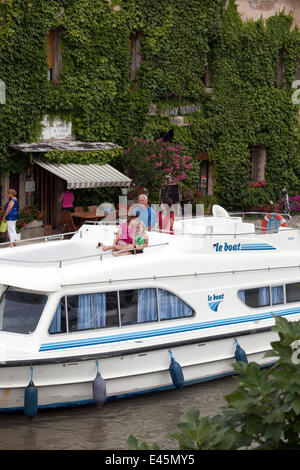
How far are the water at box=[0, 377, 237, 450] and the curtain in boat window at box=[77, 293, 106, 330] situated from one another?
1.17 meters

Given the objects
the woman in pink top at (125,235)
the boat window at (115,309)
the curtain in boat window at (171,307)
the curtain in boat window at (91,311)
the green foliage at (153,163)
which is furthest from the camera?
the green foliage at (153,163)

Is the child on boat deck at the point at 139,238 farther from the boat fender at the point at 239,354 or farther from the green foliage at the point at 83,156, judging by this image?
the green foliage at the point at 83,156

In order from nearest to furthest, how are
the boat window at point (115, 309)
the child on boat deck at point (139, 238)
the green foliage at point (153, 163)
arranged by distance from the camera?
1. the boat window at point (115, 309)
2. the child on boat deck at point (139, 238)
3. the green foliage at point (153, 163)

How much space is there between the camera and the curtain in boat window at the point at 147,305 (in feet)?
33.4

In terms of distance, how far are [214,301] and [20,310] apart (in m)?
3.03

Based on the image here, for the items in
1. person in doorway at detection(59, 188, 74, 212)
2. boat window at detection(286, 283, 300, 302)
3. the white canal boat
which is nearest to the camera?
the white canal boat

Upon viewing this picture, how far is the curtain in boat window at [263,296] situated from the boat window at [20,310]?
3.71 m

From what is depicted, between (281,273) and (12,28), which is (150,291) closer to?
(281,273)

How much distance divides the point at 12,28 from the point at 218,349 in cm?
1107

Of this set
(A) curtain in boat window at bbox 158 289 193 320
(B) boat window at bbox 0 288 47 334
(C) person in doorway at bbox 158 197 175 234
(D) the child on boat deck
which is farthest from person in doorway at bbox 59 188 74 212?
(B) boat window at bbox 0 288 47 334

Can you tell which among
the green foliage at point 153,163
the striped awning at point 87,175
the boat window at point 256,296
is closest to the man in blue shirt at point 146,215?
the boat window at point 256,296

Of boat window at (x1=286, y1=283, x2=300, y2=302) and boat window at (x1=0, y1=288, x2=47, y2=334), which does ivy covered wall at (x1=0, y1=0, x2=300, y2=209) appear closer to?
boat window at (x1=0, y1=288, x2=47, y2=334)

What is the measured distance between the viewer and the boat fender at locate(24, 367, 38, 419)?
9016mm

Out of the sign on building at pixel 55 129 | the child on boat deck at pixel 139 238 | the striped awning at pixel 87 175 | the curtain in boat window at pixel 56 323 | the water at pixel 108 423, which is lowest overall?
the water at pixel 108 423
